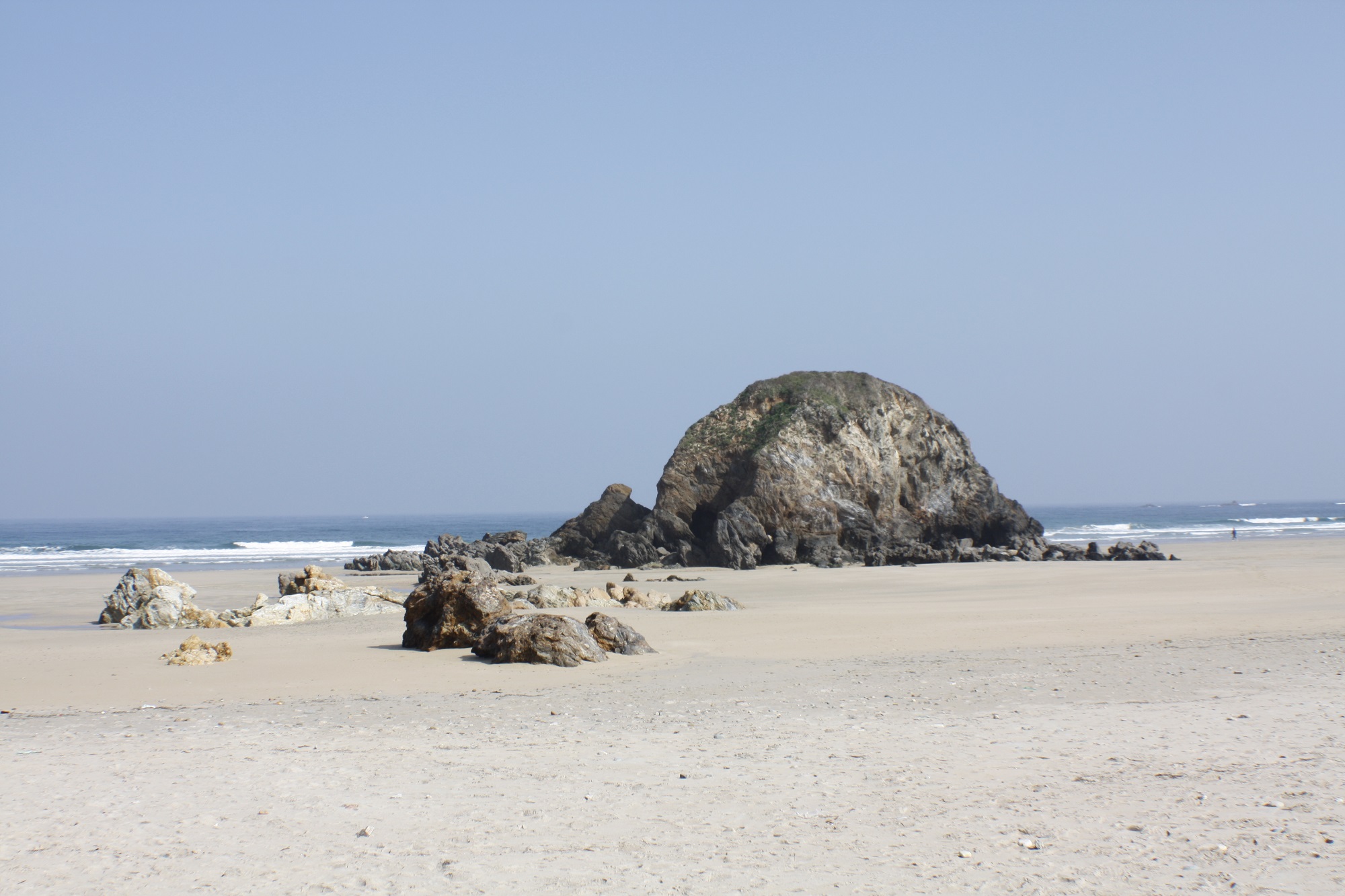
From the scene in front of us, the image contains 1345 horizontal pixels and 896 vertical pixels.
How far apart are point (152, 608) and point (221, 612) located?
3.01 ft

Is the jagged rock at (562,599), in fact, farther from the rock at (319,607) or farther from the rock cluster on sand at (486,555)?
the rock cluster on sand at (486,555)

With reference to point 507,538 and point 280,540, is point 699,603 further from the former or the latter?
point 280,540

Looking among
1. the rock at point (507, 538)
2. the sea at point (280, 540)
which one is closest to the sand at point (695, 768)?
the rock at point (507, 538)

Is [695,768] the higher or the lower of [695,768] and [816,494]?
the lower

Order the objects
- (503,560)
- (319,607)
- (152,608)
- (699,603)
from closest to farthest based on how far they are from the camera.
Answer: (152,608) → (319,607) → (699,603) → (503,560)

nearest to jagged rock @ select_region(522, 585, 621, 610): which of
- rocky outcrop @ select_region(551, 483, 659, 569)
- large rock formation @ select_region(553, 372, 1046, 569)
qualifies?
large rock formation @ select_region(553, 372, 1046, 569)

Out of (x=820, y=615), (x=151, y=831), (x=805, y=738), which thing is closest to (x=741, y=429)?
(x=820, y=615)

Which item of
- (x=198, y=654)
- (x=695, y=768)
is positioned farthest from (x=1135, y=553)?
(x=695, y=768)

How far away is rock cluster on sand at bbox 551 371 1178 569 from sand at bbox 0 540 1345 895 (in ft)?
60.4

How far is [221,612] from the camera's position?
14805 millimetres

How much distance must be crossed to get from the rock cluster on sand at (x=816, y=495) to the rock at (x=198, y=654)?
62.7 ft

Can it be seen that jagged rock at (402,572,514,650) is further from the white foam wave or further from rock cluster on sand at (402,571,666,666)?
the white foam wave

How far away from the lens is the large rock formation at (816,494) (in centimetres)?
3017

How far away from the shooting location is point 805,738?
6.40m
